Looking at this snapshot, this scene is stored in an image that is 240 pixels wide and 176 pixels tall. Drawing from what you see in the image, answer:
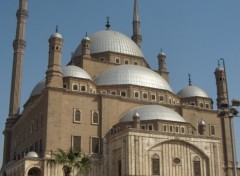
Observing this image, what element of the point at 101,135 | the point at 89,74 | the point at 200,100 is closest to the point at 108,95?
the point at 101,135

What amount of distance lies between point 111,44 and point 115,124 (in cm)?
1323

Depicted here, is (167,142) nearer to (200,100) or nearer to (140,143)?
(140,143)

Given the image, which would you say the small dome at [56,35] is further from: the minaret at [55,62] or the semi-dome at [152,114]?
the semi-dome at [152,114]

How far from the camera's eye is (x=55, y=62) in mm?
34656

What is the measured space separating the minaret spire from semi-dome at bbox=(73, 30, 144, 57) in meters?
6.84

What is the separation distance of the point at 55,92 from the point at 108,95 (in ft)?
17.4

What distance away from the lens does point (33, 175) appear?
3356 cm

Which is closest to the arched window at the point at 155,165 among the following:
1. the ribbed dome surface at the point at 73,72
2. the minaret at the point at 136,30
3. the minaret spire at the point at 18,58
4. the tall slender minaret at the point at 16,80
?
the ribbed dome surface at the point at 73,72

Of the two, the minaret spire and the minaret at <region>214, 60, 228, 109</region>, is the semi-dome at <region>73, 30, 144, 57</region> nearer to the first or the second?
the minaret spire

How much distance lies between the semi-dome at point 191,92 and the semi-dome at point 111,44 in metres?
6.94

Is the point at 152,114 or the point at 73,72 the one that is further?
the point at 73,72

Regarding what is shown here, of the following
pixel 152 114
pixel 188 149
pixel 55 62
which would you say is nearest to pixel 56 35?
pixel 55 62

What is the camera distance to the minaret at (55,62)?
33.9 meters

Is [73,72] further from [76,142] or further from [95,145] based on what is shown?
[95,145]
